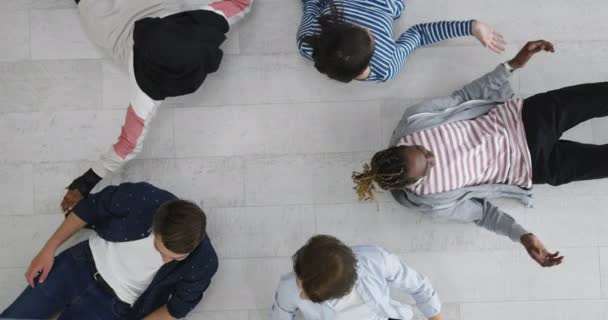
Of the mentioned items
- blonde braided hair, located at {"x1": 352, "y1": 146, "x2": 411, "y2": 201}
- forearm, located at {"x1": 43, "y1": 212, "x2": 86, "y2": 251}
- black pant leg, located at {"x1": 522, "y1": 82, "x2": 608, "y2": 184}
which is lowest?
forearm, located at {"x1": 43, "y1": 212, "x2": 86, "y2": 251}

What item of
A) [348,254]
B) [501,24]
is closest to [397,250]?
[348,254]

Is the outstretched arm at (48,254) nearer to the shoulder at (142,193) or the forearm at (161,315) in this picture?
the shoulder at (142,193)

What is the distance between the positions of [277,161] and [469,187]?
66 cm

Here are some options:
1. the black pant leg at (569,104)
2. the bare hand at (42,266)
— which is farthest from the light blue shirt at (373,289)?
the bare hand at (42,266)

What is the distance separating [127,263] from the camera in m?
1.74

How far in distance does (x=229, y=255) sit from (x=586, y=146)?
1.26m

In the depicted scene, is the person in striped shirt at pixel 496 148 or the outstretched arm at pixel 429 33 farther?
the outstretched arm at pixel 429 33

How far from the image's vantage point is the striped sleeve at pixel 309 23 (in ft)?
5.93

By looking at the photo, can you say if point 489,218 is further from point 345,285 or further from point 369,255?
point 345,285

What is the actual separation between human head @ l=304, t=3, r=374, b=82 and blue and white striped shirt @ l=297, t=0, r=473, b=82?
17 centimetres

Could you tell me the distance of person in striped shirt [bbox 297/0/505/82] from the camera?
1588mm

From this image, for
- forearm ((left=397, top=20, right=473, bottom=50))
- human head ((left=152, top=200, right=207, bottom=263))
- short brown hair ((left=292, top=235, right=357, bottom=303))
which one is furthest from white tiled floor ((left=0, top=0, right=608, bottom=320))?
short brown hair ((left=292, top=235, right=357, bottom=303))

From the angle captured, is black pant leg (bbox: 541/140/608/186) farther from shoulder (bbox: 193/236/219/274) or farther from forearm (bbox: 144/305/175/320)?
forearm (bbox: 144/305/175/320)

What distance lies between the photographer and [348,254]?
1.43m
